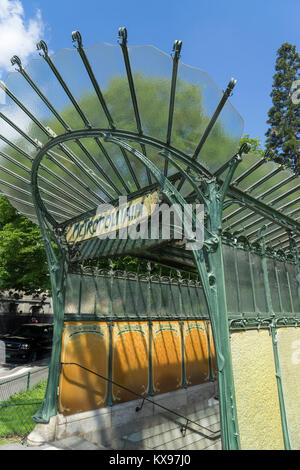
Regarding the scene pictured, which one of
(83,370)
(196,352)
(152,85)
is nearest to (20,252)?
(83,370)

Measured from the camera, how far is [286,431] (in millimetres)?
4840

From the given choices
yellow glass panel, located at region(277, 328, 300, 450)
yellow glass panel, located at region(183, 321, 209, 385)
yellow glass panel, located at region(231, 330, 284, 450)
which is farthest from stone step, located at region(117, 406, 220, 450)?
yellow glass panel, located at region(231, 330, 284, 450)

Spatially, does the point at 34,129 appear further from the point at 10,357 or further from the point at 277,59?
the point at 277,59

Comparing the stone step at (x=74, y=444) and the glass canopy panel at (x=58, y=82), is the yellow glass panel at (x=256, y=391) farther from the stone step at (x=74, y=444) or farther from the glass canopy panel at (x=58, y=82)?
the glass canopy panel at (x=58, y=82)

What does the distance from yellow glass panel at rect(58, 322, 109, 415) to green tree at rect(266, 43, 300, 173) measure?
77.3ft

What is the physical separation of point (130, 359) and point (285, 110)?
2660 cm

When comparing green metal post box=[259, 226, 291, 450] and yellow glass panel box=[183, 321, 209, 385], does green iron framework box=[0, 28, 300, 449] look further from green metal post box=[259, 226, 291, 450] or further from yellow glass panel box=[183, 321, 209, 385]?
yellow glass panel box=[183, 321, 209, 385]

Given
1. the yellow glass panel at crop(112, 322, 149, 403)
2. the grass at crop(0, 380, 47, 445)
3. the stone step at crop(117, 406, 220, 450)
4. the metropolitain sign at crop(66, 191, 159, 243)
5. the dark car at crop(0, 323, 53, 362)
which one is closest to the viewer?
the metropolitain sign at crop(66, 191, 159, 243)

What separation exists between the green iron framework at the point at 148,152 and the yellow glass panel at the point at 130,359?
179 centimetres

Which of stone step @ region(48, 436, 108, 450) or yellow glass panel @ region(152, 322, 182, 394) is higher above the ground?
yellow glass panel @ region(152, 322, 182, 394)

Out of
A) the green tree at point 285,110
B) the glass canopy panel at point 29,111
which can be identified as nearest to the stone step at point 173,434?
the glass canopy panel at point 29,111

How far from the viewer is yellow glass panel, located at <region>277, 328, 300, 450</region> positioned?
16.5 ft
